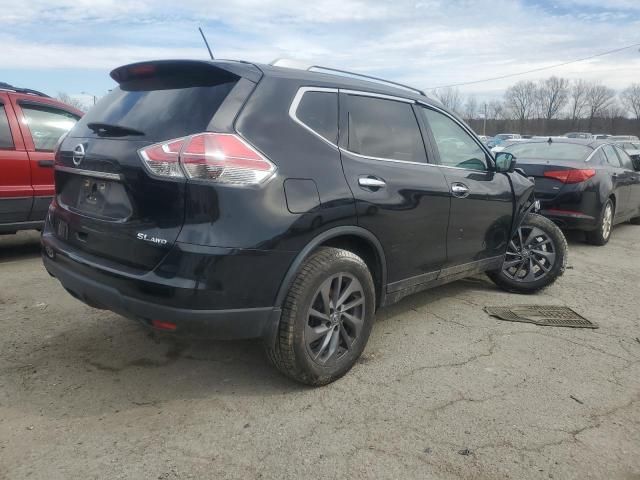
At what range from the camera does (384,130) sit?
3514 millimetres

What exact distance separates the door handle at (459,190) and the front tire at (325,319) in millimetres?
1137

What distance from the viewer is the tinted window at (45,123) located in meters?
5.75

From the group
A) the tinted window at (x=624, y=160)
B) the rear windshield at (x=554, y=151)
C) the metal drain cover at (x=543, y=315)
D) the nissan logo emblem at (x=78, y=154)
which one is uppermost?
the nissan logo emblem at (x=78, y=154)

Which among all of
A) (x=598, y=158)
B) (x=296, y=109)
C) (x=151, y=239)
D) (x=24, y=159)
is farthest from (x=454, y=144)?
(x=598, y=158)

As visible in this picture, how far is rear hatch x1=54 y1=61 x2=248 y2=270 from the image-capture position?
2576 millimetres

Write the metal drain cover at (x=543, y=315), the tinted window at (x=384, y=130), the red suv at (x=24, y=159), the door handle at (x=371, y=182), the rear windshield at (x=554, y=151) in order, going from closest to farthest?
the door handle at (x=371, y=182)
the tinted window at (x=384, y=130)
the metal drain cover at (x=543, y=315)
the red suv at (x=24, y=159)
the rear windshield at (x=554, y=151)

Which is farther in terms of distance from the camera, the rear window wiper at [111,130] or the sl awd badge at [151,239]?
the rear window wiper at [111,130]

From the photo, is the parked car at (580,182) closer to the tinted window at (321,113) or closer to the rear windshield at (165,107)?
the tinted window at (321,113)

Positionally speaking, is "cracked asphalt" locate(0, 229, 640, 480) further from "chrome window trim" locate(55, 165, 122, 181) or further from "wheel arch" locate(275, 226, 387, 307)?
"chrome window trim" locate(55, 165, 122, 181)

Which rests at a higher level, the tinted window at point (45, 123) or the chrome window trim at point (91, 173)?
the tinted window at point (45, 123)

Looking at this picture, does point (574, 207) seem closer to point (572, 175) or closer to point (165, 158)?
point (572, 175)

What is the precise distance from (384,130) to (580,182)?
470 cm

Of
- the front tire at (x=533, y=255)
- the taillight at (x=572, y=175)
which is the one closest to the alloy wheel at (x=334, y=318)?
the front tire at (x=533, y=255)

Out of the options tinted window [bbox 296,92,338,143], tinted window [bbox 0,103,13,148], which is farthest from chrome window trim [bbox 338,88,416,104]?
tinted window [bbox 0,103,13,148]
